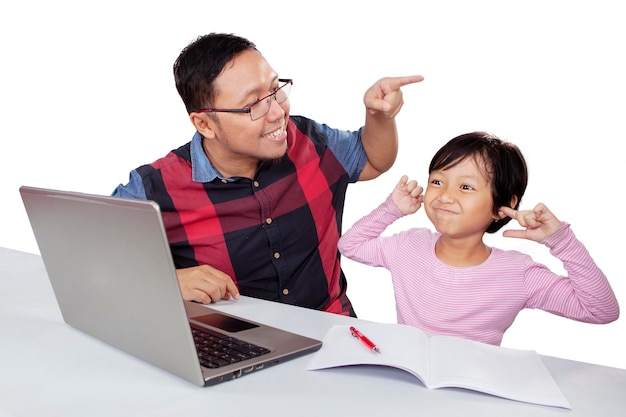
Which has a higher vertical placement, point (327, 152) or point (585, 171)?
point (327, 152)

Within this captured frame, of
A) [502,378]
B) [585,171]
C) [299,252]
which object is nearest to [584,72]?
[585,171]

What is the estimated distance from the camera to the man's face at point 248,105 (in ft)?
6.18

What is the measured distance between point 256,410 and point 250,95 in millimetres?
1085

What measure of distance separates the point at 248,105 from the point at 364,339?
A: 0.92m

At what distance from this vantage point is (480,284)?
4.97ft

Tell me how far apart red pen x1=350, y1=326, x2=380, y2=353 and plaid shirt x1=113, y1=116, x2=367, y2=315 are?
29.9 inches

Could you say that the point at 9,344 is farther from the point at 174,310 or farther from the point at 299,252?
the point at 299,252

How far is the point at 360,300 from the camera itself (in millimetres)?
3271

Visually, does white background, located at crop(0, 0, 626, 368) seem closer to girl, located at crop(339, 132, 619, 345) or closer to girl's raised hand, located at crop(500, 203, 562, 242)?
girl, located at crop(339, 132, 619, 345)

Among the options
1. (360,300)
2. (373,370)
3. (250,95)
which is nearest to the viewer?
(373,370)

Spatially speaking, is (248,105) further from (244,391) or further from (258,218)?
(244,391)

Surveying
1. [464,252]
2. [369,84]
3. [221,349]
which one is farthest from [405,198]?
[369,84]

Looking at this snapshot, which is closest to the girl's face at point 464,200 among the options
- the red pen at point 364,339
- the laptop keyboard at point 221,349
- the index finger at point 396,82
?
the index finger at point 396,82

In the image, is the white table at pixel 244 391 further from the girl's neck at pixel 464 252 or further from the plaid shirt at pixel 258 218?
the plaid shirt at pixel 258 218
